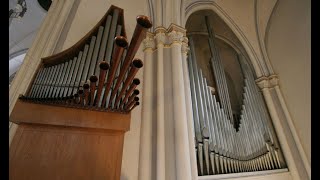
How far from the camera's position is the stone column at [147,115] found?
193cm

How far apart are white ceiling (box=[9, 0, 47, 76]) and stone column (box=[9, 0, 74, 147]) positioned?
13.6ft

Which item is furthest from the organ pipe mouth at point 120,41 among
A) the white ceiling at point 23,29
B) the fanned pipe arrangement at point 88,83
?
the white ceiling at point 23,29

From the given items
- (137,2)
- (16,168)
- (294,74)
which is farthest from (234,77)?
(16,168)

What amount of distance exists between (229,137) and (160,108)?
1415 millimetres

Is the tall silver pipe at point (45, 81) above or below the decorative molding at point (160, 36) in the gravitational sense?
below

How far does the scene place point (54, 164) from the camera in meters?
1.34

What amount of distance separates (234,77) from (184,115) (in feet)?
11.4

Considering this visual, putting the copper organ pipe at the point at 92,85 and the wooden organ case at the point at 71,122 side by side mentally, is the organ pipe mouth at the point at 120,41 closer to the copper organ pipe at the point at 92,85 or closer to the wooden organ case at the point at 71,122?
the wooden organ case at the point at 71,122

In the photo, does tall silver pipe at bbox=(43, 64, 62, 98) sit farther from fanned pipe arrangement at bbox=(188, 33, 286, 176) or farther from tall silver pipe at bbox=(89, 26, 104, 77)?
fanned pipe arrangement at bbox=(188, 33, 286, 176)

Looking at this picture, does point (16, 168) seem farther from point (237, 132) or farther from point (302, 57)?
point (302, 57)

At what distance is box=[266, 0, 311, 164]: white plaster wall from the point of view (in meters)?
3.58

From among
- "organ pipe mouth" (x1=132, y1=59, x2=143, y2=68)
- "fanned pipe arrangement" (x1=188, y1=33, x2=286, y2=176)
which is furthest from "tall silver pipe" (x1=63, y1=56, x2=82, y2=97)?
"fanned pipe arrangement" (x1=188, y1=33, x2=286, y2=176)

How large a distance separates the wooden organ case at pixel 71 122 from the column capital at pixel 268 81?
3.80 m

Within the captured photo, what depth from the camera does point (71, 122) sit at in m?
1.48
